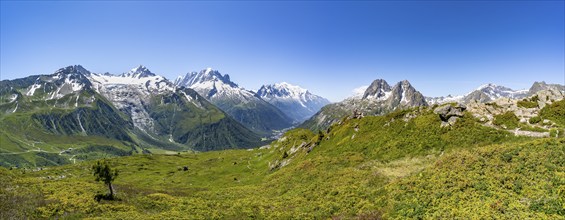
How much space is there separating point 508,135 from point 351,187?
30906mm

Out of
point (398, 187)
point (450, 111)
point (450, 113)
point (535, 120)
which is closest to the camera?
point (398, 187)

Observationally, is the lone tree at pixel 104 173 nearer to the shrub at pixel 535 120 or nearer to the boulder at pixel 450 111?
the boulder at pixel 450 111

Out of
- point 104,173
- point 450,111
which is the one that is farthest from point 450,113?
point 104,173

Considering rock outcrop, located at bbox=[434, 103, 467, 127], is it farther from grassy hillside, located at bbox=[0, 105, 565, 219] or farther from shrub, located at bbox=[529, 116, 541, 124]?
shrub, located at bbox=[529, 116, 541, 124]

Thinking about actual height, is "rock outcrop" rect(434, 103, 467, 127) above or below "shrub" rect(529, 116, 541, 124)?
above

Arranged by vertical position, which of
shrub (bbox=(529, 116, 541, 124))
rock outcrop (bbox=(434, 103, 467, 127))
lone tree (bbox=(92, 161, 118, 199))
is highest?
rock outcrop (bbox=(434, 103, 467, 127))

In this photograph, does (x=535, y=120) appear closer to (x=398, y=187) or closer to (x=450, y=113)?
(x=450, y=113)

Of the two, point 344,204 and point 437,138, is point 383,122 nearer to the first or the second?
point 437,138

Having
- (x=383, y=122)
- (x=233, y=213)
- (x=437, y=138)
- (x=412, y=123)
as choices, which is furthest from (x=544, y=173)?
Answer: (x=383, y=122)

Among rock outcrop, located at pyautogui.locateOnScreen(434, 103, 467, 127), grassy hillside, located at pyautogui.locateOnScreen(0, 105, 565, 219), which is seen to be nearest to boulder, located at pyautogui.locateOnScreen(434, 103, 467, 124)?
rock outcrop, located at pyautogui.locateOnScreen(434, 103, 467, 127)

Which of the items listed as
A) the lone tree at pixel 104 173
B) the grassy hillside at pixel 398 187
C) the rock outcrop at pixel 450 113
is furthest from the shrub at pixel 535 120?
the lone tree at pixel 104 173

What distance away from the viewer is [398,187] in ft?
125

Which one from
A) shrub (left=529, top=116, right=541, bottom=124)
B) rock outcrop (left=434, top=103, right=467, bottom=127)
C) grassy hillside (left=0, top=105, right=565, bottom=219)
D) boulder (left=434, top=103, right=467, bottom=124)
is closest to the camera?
grassy hillside (left=0, top=105, right=565, bottom=219)

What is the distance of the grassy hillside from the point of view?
93.1 ft
